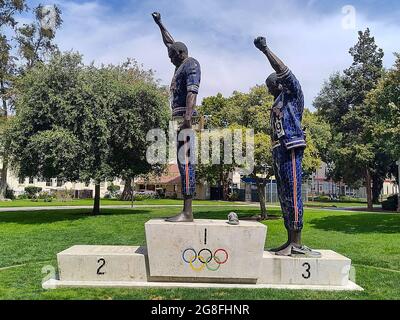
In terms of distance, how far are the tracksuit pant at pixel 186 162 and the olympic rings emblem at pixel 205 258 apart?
3.53 feet

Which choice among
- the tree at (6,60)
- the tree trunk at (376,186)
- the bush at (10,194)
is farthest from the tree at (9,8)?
the tree trunk at (376,186)

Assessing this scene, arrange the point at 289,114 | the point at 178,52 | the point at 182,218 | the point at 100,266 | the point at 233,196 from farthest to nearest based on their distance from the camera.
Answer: the point at 233,196 < the point at 178,52 < the point at 289,114 < the point at 182,218 < the point at 100,266

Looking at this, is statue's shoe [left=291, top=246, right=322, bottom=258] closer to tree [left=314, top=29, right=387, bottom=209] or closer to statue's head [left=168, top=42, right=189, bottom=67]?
statue's head [left=168, top=42, right=189, bottom=67]

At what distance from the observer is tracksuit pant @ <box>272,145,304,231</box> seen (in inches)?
279

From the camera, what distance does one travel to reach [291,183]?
23.2 ft

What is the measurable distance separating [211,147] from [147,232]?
15.9 meters

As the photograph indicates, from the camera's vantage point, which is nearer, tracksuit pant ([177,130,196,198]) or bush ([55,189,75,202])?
tracksuit pant ([177,130,196,198])

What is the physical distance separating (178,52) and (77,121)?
40.9 feet

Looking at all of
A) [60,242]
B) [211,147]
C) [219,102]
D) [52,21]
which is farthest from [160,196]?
[60,242]

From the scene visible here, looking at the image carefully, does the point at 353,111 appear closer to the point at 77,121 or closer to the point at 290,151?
the point at 77,121

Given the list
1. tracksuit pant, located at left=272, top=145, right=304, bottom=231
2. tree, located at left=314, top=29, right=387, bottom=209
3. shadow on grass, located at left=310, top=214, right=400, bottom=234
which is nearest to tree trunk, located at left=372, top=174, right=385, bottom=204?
tree, located at left=314, top=29, right=387, bottom=209

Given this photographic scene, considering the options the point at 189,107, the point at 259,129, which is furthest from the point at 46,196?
the point at 189,107

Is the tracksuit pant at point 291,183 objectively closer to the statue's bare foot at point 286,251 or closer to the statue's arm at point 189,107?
the statue's bare foot at point 286,251
